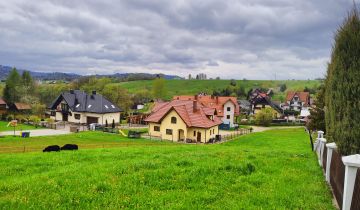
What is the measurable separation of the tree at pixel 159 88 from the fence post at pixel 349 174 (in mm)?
139817

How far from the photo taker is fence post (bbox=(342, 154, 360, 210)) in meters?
7.89

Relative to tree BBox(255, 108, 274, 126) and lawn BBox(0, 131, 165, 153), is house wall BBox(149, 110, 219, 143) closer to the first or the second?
lawn BBox(0, 131, 165, 153)

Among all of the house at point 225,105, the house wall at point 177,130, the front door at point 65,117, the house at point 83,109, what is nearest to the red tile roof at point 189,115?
the house wall at point 177,130

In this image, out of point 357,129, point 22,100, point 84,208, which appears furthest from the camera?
point 22,100

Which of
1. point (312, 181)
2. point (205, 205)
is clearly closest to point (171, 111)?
point (312, 181)

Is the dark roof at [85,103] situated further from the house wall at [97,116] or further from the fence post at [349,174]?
the fence post at [349,174]

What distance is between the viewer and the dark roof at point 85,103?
81012mm

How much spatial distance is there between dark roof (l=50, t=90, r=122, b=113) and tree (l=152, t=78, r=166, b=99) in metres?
63.4

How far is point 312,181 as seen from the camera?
12.9 meters

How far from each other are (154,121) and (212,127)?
9.90 meters

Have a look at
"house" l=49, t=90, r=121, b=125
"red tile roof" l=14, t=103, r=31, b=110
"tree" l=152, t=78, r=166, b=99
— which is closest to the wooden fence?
"house" l=49, t=90, r=121, b=125

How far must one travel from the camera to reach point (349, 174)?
820cm

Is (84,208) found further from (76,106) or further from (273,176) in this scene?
(76,106)

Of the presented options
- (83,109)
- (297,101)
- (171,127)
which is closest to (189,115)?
(171,127)
